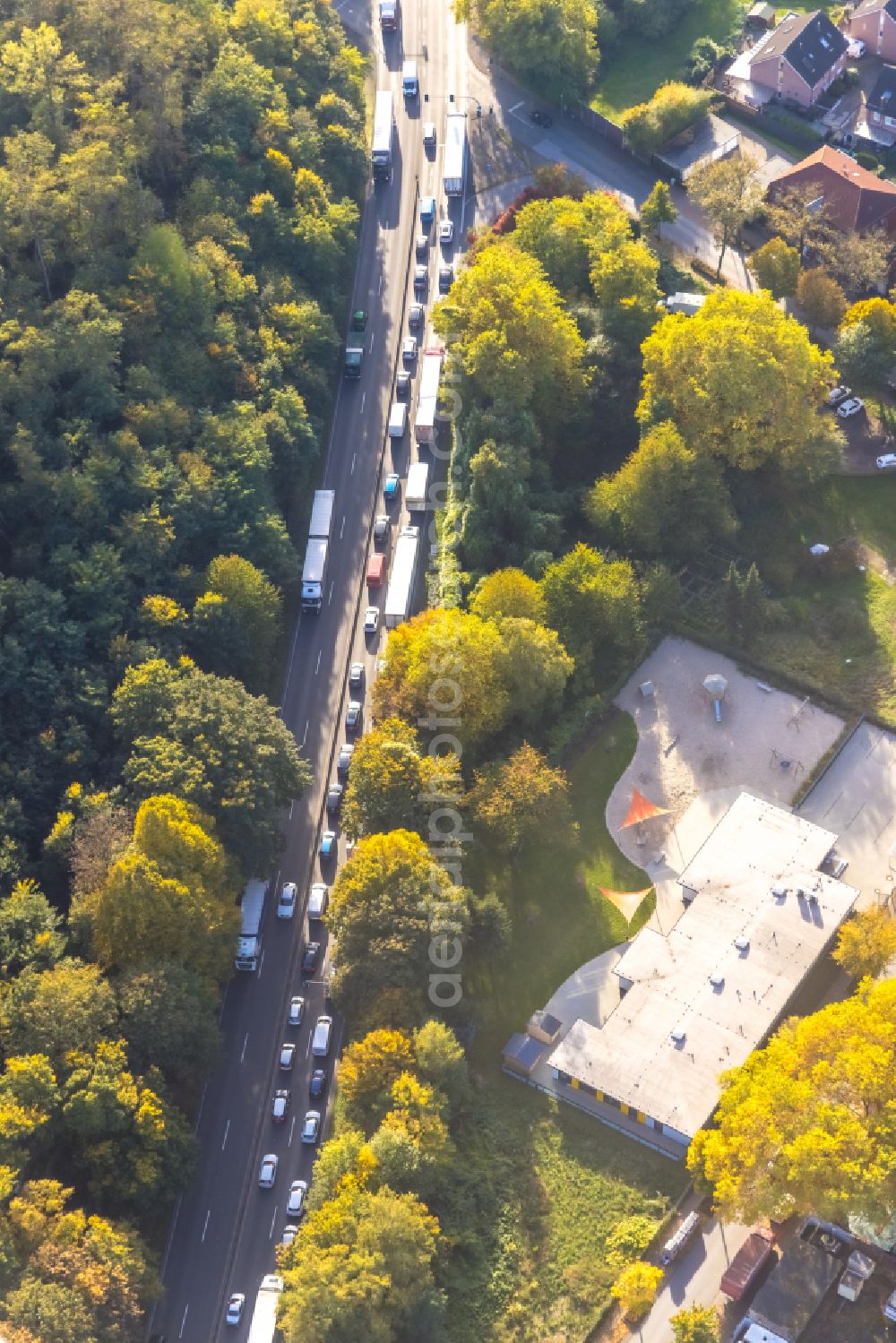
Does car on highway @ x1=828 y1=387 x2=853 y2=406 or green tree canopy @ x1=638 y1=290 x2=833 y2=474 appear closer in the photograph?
green tree canopy @ x1=638 y1=290 x2=833 y2=474

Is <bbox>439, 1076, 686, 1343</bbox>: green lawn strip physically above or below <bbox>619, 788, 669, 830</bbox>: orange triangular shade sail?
below

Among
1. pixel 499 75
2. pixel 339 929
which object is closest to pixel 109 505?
pixel 339 929

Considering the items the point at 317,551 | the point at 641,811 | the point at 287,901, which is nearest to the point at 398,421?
the point at 317,551

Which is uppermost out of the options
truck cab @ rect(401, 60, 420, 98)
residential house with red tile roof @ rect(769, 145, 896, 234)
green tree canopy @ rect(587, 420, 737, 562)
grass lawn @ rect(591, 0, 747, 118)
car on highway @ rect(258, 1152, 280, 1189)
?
grass lawn @ rect(591, 0, 747, 118)

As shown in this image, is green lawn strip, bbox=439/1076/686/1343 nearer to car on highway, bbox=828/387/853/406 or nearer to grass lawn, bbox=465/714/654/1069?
grass lawn, bbox=465/714/654/1069

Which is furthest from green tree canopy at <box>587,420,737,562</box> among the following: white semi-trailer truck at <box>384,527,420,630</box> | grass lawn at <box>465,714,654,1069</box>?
grass lawn at <box>465,714,654,1069</box>

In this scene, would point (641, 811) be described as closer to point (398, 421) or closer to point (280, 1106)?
point (280, 1106)

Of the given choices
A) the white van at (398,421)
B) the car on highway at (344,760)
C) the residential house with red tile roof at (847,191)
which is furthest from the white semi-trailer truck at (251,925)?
the residential house with red tile roof at (847,191)
